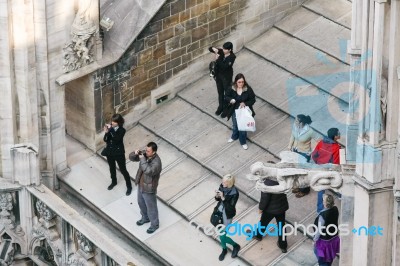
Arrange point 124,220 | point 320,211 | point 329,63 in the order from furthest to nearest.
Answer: point 329,63 < point 124,220 < point 320,211

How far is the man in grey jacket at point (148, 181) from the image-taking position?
101ft

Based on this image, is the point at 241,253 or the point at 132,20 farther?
the point at 132,20

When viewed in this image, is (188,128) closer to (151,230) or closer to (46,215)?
(151,230)

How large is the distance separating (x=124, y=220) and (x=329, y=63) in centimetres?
554

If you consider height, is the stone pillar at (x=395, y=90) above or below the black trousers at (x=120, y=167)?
above

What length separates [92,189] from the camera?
33094 mm

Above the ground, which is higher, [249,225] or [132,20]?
[132,20]

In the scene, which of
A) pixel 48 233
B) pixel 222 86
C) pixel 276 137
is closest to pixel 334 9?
pixel 222 86

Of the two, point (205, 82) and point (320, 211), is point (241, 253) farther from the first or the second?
point (205, 82)

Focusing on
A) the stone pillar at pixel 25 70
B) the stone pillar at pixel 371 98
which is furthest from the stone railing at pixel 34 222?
the stone pillar at pixel 371 98

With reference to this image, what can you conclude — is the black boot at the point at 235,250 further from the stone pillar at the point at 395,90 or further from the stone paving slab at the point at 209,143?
the stone pillar at the point at 395,90

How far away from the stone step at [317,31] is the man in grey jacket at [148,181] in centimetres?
521

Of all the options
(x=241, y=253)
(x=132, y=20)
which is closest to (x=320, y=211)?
(x=241, y=253)

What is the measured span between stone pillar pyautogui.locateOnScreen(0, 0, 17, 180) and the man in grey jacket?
108 inches
